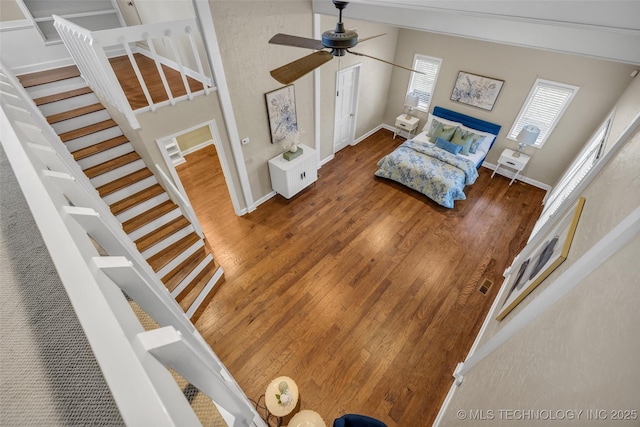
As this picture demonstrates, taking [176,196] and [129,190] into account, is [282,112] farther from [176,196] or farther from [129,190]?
[129,190]

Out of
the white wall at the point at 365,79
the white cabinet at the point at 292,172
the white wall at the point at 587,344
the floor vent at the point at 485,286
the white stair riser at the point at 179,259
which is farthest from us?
the white wall at the point at 365,79

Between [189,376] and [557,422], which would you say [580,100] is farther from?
[189,376]

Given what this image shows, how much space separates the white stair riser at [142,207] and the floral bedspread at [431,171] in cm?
374

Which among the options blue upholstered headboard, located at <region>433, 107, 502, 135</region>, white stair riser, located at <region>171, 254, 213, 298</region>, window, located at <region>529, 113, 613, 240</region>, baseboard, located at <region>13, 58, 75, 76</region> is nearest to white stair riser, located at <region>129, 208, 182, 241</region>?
white stair riser, located at <region>171, 254, 213, 298</region>

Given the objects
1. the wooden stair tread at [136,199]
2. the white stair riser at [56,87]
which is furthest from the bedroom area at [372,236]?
the white stair riser at [56,87]

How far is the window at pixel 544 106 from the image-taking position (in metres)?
4.29

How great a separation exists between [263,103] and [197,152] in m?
2.83

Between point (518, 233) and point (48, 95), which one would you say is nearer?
point (48, 95)

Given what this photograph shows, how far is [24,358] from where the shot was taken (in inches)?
20.3

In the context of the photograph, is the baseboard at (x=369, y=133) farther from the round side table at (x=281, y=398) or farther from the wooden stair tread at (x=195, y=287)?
the round side table at (x=281, y=398)

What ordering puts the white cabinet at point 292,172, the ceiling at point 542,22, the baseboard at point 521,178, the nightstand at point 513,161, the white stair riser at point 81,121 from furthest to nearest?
the baseboard at point 521,178 → the nightstand at point 513,161 → the white cabinet at point 292,172 → the white stair riser at point 81,121 → the ceiling at point 542,22

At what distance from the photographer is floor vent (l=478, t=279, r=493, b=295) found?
3.48 metres

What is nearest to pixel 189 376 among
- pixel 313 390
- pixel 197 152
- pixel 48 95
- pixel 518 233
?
pixel 313 390

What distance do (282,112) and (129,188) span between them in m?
2.32
